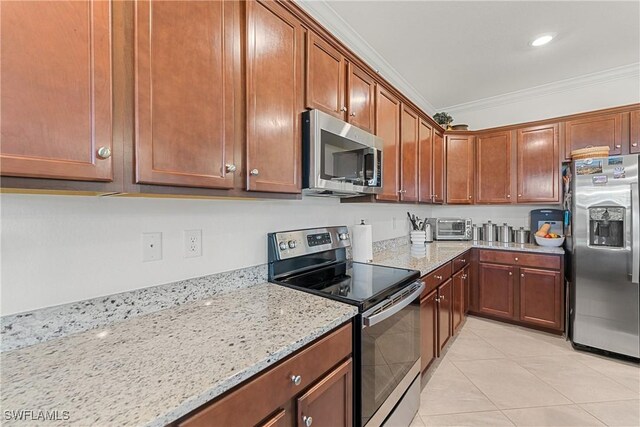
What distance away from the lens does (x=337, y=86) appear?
66.7 inches

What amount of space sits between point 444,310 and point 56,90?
2.62 metres

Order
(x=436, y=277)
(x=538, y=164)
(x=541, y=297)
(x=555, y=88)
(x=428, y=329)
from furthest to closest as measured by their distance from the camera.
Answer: (x=555, y=88)
(x=538, y=164)
(x=541, y=297)
(x=436, y=277)
(x=428, y=329)

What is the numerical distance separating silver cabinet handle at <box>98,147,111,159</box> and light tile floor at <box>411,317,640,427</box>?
6.84 ft

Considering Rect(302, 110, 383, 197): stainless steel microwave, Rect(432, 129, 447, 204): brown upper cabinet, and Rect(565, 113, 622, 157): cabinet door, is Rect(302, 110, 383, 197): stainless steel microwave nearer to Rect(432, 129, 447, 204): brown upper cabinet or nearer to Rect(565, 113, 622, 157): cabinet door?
Rect(432, 129, 447, 204): brown upper cabinet

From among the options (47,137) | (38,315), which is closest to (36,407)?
(38,315)

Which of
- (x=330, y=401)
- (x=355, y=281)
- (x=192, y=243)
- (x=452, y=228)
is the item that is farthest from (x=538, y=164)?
(x=192, y=243)

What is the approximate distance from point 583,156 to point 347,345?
3.07m

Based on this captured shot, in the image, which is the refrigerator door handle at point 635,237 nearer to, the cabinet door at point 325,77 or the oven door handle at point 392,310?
the oven door handle at point 392,310

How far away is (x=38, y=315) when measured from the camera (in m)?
0.87

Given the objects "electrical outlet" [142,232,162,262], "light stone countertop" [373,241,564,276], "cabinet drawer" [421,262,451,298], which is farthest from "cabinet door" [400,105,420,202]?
"electrical outlet" [142,232,162,262]

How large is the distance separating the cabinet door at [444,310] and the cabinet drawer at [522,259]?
3.18ft

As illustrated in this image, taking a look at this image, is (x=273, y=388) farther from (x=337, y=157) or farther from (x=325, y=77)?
(x=325, y=77)

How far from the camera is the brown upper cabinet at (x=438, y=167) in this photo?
3.24 m

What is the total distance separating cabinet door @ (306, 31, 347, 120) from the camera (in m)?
1.50
